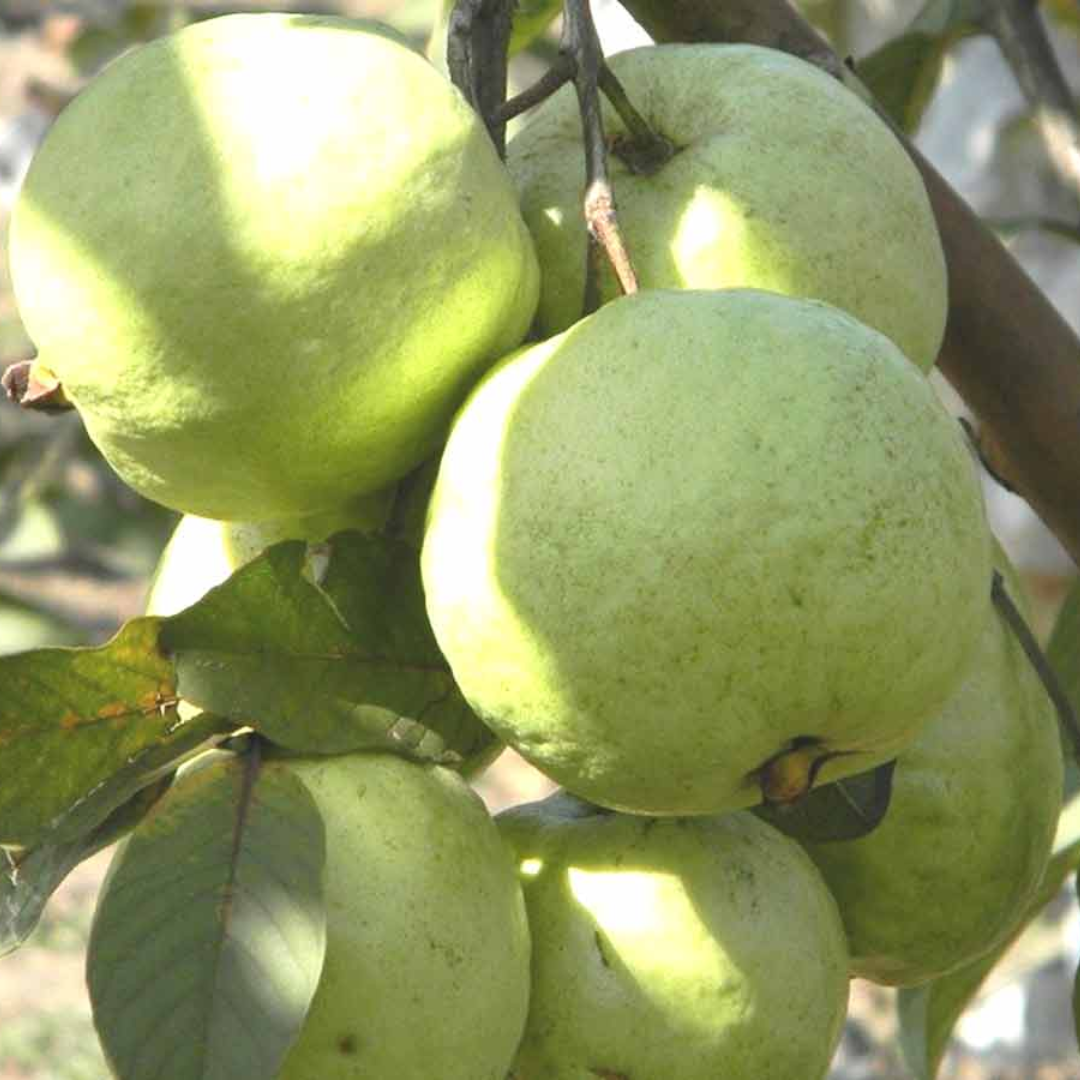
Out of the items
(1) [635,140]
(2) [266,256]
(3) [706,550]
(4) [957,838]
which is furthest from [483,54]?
(4) [957,838]

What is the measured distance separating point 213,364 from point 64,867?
10.7 inches

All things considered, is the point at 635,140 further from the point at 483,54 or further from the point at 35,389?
the point at 35,389

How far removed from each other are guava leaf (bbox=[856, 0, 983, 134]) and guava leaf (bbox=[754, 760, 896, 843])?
2.76 feet

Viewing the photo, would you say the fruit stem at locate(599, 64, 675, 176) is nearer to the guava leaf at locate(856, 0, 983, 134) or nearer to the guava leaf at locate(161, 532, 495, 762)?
the guava leaf at locate(161, 532, 495, 762)

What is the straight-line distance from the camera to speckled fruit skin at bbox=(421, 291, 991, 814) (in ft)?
3.10

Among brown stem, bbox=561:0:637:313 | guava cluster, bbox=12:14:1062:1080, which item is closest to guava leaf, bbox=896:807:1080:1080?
guava cluster, bbox=12:14:1062:1080

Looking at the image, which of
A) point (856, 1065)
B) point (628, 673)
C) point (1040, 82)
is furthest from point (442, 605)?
point (856, 1065)

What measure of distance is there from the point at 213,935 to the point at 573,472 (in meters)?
0.29

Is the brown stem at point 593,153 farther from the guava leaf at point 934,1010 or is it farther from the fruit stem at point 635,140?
the guava leaf at point 934,1010

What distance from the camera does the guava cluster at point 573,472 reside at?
0.96 m

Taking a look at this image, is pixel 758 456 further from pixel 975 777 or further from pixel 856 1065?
pixel 856 1065

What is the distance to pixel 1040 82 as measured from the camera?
6.06 ft

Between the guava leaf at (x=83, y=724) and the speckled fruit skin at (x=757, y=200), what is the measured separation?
28cm

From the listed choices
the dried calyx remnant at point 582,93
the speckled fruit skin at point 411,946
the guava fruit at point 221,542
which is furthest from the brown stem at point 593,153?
the speckled fruit skin at point 411,946
